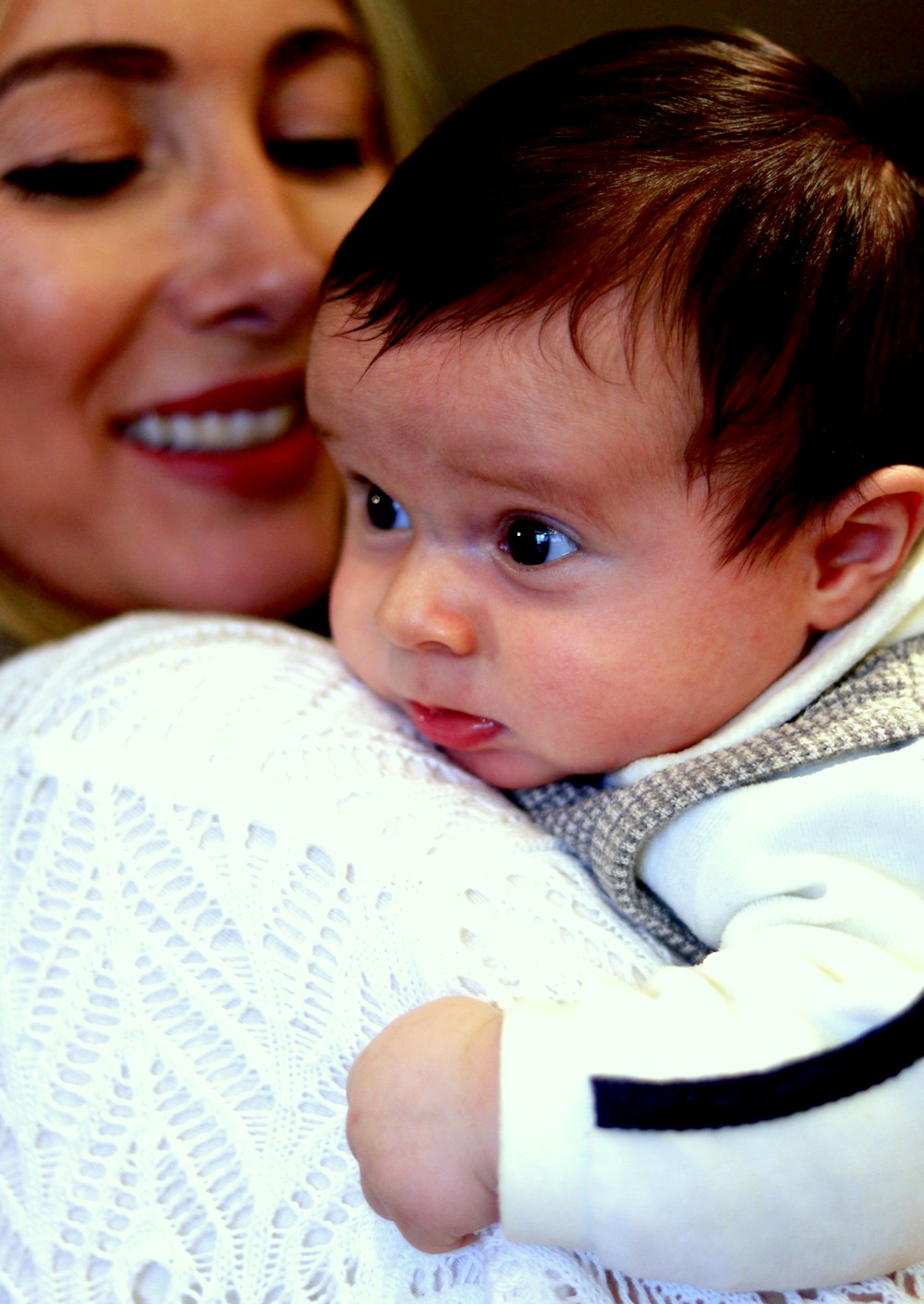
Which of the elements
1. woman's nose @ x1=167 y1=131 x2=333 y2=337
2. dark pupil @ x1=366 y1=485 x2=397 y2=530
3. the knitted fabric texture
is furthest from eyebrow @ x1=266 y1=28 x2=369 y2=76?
the knitted fabric texture

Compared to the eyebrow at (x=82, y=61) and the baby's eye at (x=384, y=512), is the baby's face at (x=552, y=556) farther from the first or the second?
the eyebrow at (x=82, y=61)

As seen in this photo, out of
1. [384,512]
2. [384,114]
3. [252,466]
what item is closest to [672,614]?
[384,512]

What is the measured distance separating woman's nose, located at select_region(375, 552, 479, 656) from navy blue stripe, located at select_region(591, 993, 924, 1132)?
1.42 ft

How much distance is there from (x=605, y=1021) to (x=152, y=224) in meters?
1.18

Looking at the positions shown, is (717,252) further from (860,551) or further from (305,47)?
(305,47)

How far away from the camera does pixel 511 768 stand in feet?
3.71

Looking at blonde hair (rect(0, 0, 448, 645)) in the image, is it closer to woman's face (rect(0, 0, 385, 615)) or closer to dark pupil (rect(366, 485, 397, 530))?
woman's face (rect(0, 0, 385, 615))

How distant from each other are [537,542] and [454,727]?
21 cm

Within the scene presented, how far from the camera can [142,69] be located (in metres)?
1.44

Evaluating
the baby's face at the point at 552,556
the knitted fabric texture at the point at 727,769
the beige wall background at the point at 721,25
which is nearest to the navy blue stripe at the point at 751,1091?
the knitted fabric texture at the point at 727,769

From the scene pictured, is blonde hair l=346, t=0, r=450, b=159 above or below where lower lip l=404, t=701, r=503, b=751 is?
above

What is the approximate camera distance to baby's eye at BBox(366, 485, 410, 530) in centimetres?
117

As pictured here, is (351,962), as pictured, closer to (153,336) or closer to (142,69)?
(153,336)

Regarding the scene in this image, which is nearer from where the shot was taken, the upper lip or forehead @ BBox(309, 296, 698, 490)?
forehead @ BBox(309, 296, 698, 490)
